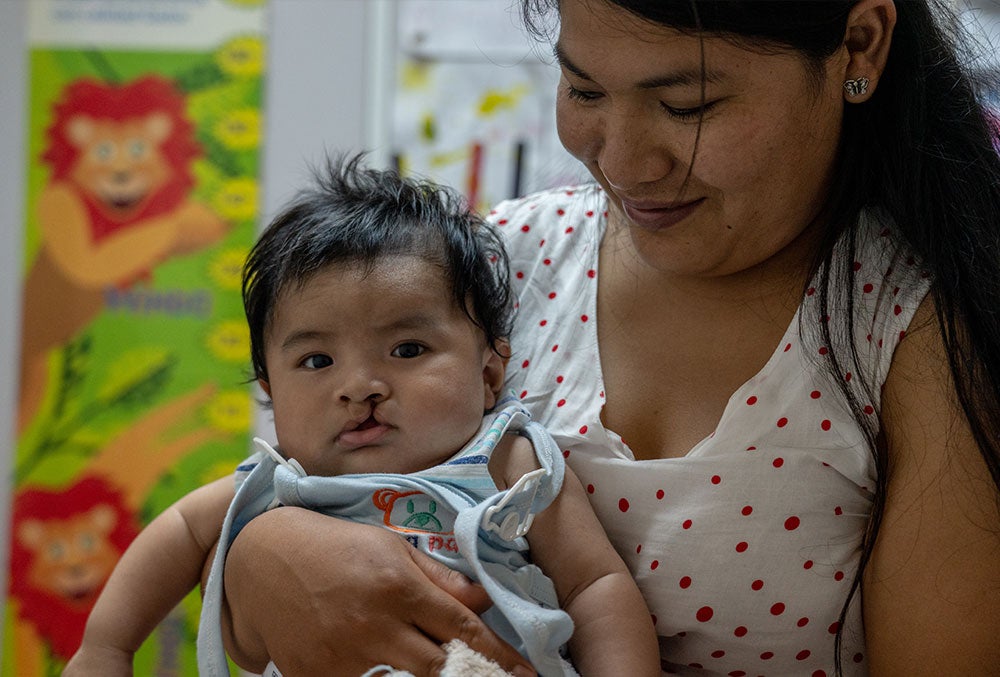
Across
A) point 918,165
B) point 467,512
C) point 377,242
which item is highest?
point 918,165

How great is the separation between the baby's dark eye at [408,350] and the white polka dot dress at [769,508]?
0.22 meters

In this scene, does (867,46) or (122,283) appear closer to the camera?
(867,46)

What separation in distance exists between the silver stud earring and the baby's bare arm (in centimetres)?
55

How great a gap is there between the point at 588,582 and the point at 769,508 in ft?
0.71

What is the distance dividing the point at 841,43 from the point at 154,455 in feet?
6.06

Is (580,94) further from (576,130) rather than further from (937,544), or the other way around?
(937,544)

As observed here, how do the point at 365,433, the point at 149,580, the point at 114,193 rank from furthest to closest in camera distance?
the point at 114,193, the point at 149,580, the point at 365,433

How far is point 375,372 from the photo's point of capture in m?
1.22

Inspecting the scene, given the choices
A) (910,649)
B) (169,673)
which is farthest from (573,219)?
(169,673)

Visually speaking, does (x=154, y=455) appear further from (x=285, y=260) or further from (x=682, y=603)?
(x=682, y=603)

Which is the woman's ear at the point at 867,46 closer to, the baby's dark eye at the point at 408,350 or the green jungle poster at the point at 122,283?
the baby's dark eye at the point at 408,350

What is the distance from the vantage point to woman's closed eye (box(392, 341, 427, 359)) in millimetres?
1246

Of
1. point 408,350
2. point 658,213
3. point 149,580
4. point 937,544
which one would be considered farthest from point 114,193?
point 937,544

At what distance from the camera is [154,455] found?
2.47 metres
